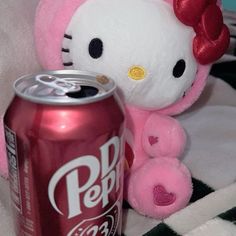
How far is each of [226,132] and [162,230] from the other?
369mm

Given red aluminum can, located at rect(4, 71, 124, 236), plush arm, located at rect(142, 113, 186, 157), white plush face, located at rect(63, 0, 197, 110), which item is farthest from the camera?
plush arm, located at rect(142, 113, 186, 157)

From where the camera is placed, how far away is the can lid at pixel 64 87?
0.55 metres

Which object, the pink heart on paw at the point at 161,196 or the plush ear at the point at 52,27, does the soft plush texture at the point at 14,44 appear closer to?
the plush ear at the point at 52,27

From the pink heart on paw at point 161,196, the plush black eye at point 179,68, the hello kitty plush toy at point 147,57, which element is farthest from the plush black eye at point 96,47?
the pink heart on paw at point 161,196

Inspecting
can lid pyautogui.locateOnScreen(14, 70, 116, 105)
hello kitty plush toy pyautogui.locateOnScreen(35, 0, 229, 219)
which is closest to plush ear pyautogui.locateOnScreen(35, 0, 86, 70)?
hello kitty plush toy pyautogui.locateOnScreen(35, 0, 229, 219)

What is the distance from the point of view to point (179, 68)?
706mm

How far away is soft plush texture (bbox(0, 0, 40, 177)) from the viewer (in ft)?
2.44

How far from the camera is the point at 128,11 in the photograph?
0.67 metres

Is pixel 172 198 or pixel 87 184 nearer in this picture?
pixel 87 184

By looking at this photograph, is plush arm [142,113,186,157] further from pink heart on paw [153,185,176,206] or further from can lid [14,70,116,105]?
can lid [14,70,116,105]

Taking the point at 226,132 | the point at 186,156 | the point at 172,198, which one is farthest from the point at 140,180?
the point at 226,132

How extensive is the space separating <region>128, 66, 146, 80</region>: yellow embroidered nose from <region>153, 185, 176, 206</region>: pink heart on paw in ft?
0.56

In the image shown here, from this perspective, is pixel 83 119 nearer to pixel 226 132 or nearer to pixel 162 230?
pixel 162 230

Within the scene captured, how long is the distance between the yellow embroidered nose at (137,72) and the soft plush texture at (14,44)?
0.19 m
